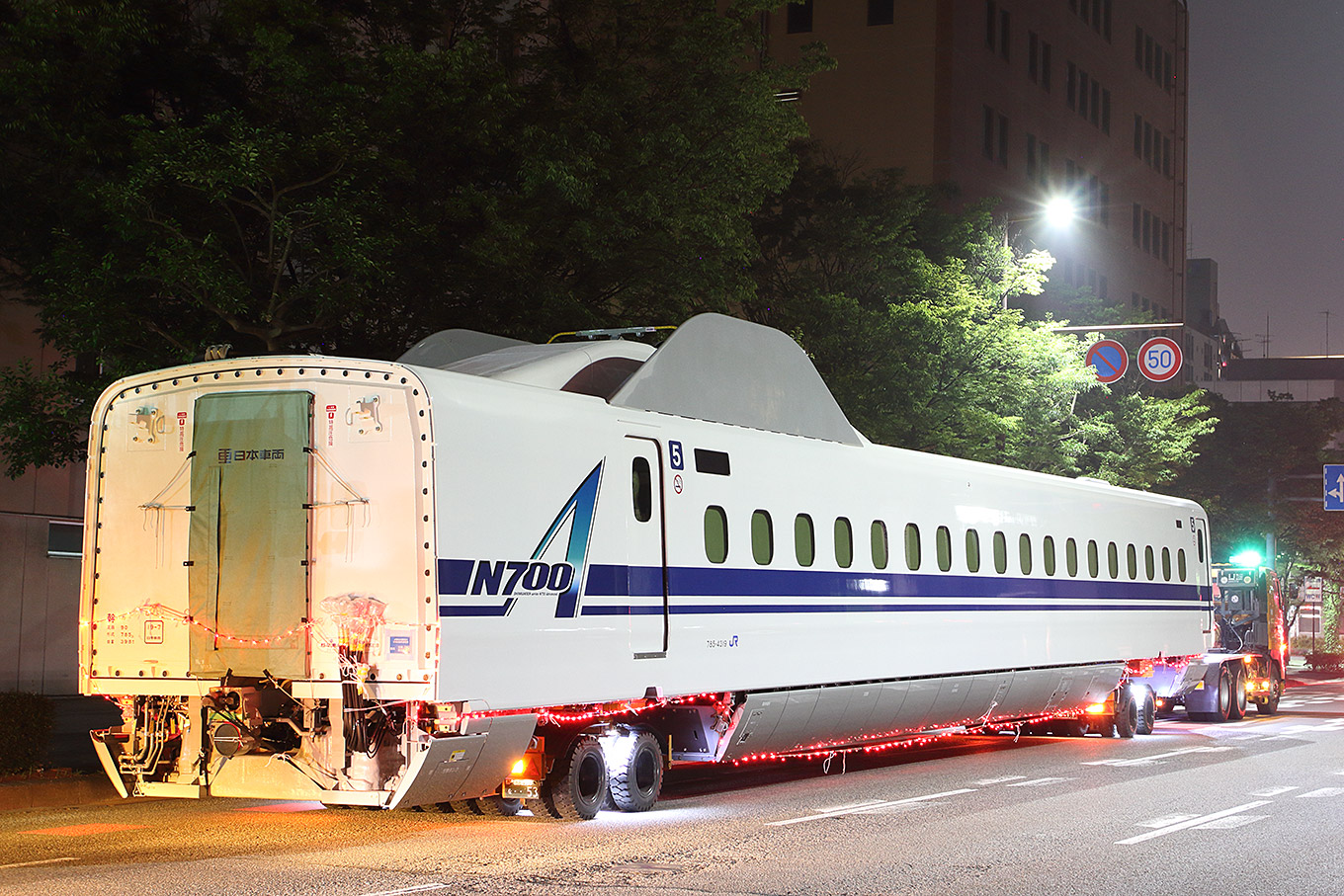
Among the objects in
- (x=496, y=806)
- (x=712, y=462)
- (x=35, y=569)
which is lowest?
(x=496, y=806)

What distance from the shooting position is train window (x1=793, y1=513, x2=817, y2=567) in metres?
16.1

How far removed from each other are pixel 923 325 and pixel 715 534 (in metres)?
15.8

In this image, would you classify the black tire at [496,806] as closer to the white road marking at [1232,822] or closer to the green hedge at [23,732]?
the green hedge at [23,732]

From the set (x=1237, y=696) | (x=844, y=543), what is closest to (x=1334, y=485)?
(x=1237, y=696)

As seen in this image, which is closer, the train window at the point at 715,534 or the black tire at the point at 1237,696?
the train window at the point at 715,534

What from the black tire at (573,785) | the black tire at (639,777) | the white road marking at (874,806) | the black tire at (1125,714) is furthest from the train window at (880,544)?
the black tire at (1125,714)

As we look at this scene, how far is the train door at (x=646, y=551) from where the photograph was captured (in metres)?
13.5

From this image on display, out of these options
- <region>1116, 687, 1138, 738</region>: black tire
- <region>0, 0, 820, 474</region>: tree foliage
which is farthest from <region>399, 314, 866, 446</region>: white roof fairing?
<region>1116, 687, 1138, 738</region>: black tire

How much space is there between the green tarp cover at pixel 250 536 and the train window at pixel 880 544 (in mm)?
7662

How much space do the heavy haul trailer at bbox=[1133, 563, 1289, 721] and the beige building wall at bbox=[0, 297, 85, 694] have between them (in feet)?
58.8

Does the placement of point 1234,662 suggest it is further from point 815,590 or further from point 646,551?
point 646,551

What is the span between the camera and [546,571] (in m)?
12.4

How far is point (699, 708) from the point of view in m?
15.0

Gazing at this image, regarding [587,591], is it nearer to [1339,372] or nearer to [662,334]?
[662,334]
